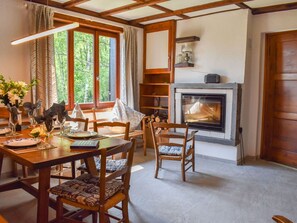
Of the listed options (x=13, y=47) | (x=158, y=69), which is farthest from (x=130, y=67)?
(x=13, y=47)

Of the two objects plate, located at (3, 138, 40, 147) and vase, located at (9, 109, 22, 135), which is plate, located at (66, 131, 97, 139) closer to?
plate, located at (3, 138, 40, 147)

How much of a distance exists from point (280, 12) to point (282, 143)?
2.04 meters

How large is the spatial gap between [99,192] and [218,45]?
3374 millimetres

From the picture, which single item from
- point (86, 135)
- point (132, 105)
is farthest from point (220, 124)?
point (86, 135)

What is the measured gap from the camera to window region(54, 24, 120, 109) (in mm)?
4355

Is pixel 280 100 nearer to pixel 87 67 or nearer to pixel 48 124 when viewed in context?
pixel 87 67

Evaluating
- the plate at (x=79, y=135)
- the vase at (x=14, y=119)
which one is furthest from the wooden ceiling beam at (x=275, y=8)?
the vase at (x=14, y=119)

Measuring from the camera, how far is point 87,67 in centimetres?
471

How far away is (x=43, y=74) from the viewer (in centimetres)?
384

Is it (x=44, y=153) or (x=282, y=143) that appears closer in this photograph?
(x=44, y=153)

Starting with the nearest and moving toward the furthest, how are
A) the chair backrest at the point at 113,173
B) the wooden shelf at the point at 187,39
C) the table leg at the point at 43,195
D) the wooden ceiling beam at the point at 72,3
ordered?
the chair backrest at the point at 113,173 < the table leg at the point at 43,195 < the wooden ceiling beam at the point at 72,3 < the wooden shelf at the point at 187,39

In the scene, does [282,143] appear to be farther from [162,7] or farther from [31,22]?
[31,22]

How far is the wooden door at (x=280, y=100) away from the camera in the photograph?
418 cm

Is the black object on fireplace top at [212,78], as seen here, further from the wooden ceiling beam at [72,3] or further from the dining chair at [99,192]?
the dining chair at [99,192]
